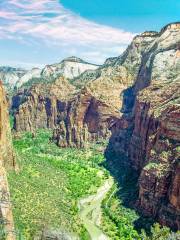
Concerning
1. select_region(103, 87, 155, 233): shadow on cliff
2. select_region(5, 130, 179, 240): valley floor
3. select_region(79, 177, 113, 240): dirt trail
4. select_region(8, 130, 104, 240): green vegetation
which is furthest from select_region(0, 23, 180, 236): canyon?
select_region(79, 177, 113, 240): dirt trail

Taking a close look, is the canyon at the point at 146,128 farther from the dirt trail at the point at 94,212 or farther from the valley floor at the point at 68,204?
the dirt trail at the point at 94,212

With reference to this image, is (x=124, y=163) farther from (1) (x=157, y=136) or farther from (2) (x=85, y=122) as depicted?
(2) (x=85, y=122)

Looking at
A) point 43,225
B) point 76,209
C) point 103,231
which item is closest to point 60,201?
point 76,209

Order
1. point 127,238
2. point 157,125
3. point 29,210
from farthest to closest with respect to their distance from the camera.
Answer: point 157,125
point 127,238
point 29,210

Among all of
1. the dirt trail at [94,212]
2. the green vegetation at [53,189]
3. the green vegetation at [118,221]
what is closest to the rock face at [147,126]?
the green vegetation at [118,221]

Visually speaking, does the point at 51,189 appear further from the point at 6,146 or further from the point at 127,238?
the point at 127,238

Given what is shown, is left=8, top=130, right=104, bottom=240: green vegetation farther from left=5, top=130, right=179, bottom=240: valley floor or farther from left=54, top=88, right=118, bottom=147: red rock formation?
left=54, top=88, right=118, bottom=147: red rock formation

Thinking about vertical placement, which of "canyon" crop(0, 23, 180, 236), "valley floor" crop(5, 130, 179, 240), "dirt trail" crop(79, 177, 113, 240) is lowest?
"dirt trail" crop(79, 177, 113, 240)
